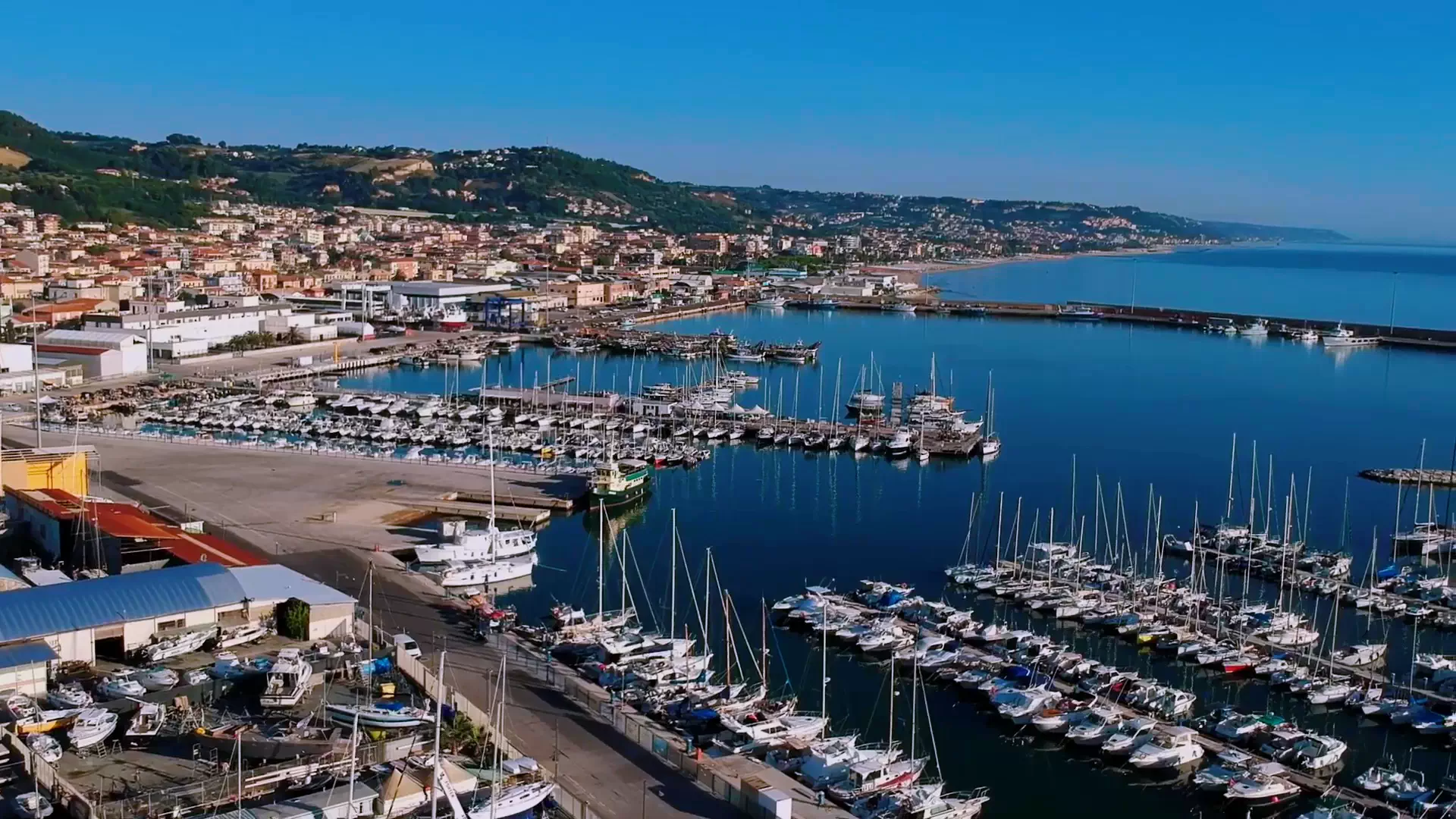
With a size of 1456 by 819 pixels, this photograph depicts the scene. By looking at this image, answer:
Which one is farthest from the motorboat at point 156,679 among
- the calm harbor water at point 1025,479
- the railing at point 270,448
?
the railing at point 270,448

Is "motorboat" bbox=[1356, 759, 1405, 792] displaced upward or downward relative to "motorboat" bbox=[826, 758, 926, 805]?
downward

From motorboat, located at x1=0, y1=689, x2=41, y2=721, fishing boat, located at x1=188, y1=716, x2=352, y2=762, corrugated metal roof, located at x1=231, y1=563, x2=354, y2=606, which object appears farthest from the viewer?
corrugated metal roof, located at x1=231, y1=563, x2=354, y2=606

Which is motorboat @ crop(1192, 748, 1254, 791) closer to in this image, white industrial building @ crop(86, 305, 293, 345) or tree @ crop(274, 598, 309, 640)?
tree @ crop(274, 598, 309, 640)

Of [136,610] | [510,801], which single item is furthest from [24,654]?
[510,801]

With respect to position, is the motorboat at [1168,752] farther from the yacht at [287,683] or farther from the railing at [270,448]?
the railing at [270,448]

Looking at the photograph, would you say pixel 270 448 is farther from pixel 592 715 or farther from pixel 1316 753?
pixel 1316 753

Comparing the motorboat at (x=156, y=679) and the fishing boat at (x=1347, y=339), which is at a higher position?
the fishing boat at (x=1347, y=339)

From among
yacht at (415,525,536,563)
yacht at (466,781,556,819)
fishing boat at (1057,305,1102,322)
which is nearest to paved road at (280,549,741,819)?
yacht at (466,781,556,819)
